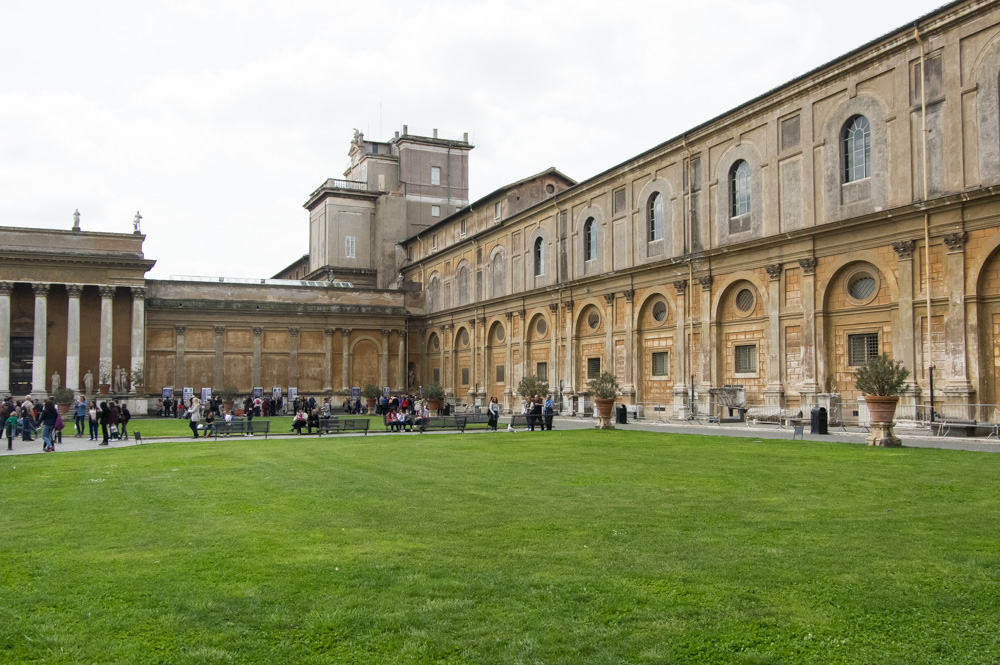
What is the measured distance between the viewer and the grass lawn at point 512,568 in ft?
17.4

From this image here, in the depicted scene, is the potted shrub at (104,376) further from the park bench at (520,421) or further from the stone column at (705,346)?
the stone column at (705,346)

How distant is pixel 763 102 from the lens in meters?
29.2

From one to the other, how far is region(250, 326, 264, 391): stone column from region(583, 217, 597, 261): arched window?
83.2 feet

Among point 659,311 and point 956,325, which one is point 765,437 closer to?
point 956,325

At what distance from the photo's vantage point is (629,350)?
36.2 m

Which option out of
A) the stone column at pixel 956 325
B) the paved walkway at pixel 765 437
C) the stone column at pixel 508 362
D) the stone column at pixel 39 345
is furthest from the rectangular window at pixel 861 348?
the stone column at pixel 39 345

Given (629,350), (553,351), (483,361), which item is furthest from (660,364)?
(483,361)

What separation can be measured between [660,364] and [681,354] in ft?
6.64

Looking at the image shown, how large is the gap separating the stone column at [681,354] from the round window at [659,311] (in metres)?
1.30

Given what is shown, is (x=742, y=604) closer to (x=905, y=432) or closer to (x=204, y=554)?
(x=204, y=554)

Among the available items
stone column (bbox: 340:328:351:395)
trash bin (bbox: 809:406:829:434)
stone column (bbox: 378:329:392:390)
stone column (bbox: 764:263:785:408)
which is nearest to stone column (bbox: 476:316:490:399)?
stone column (bbox: 378:329:392:390)

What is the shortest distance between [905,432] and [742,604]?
1913 centimetres

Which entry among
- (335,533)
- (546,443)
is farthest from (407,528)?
(546,443)

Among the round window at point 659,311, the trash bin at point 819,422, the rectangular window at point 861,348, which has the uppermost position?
the round window at point 659,311
